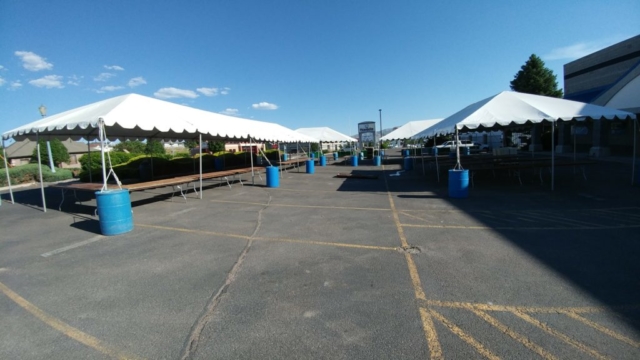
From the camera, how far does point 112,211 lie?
6043mm

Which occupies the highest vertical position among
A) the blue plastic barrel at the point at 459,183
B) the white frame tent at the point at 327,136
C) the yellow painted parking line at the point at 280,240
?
the white frame tent at the point at 327,136

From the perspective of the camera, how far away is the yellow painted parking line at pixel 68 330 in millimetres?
2582

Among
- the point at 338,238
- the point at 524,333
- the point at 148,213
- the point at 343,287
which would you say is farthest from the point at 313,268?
the point at 148,213

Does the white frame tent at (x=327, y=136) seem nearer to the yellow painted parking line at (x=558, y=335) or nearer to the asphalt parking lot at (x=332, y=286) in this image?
the asphalt parking lot at (x=332, y=286)

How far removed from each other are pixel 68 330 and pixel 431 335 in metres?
3.60

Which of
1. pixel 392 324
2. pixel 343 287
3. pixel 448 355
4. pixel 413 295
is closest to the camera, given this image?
pixel 448 355

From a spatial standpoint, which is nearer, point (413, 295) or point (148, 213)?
point (413, 295)

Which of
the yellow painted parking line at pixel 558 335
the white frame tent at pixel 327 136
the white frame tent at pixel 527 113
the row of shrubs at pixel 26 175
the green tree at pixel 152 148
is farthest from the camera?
the white frame tent at pixel 327 136

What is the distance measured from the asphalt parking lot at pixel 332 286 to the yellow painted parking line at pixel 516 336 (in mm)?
15

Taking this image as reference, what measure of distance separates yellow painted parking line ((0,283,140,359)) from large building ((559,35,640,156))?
24.9 metres

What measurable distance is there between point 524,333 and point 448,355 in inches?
33.4

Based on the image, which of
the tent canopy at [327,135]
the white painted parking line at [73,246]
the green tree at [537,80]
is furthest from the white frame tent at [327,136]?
the green tree at [537,80]

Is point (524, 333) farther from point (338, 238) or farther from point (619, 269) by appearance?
point (338, 238)

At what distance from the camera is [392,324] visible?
9.32ft
